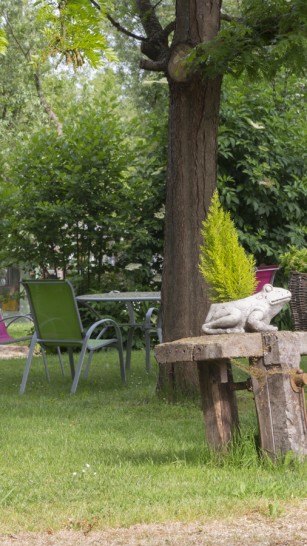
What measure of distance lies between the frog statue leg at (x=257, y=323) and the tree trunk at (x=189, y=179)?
2435mm

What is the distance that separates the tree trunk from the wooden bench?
2.57 m

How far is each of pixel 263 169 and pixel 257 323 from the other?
7436 millimetres

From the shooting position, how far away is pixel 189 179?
706 cm

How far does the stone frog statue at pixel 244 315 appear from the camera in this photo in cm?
457

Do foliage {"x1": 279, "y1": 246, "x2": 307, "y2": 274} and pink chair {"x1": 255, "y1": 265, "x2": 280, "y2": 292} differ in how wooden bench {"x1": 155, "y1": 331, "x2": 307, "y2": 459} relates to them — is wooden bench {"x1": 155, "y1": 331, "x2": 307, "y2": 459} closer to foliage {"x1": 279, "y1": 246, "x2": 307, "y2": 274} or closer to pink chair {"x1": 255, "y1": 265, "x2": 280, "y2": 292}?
foliage {"x1": 279, "y1": 246, "x2": 307, "y2": 274}

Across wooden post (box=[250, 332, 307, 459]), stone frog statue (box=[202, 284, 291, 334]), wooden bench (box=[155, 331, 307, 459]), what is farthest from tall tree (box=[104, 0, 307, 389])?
wooden post (box=[250, 332, 307, 459])

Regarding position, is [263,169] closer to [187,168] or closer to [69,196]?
[69,196]

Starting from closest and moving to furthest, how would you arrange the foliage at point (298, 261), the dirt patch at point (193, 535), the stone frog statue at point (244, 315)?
the dirt patch at point (193, 535) → the stone frog statue at point (244, 315) → the foliage at point (298, 261)

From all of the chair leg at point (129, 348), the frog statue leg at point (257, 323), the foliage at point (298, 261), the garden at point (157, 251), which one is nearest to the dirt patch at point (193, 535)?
the garden at point (157, 251)

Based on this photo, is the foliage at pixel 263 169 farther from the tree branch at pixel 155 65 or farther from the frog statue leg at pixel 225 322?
the frog statue leg at pixel 225 322

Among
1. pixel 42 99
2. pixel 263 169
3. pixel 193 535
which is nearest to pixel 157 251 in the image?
pixel 263 169

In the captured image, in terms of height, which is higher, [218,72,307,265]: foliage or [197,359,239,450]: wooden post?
[218,72,307,265]: foliage

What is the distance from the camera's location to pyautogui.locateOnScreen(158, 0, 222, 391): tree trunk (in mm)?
7027

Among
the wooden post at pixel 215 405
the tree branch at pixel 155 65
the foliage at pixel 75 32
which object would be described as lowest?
the wooden post at pixel 215 405
